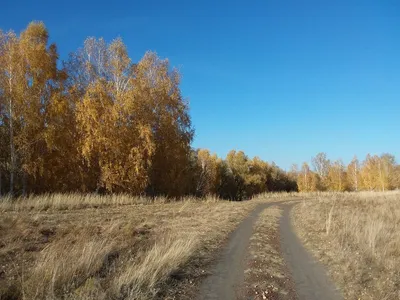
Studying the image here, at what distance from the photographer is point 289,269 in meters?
9.11

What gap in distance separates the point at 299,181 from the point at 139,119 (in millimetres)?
77151

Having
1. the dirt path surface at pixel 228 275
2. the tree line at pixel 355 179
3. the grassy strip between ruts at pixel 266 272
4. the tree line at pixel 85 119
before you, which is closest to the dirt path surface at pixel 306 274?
the grassy strip between ruts at pixel 266 272

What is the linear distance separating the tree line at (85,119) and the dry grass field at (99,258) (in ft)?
40.6

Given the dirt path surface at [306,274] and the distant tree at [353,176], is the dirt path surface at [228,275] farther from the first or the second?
the distant tree at [353,176]

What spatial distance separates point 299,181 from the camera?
97062 mm

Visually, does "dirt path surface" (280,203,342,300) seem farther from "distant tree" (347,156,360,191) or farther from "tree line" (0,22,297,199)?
"distant tree" (347,156,360,191)

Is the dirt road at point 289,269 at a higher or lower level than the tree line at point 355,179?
lower

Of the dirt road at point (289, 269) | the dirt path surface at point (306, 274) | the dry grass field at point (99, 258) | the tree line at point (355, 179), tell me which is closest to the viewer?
the dry grass field at point (99, 258)

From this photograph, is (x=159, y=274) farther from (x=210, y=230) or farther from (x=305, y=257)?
(x=210, y=230)

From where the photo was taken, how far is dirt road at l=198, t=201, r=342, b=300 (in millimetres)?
7309

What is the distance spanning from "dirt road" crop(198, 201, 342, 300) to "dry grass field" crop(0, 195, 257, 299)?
0.38 meters

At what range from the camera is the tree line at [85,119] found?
23766mm

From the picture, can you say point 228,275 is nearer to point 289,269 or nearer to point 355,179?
point 289,269

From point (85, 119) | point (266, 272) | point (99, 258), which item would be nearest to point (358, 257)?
point (266, 272)
